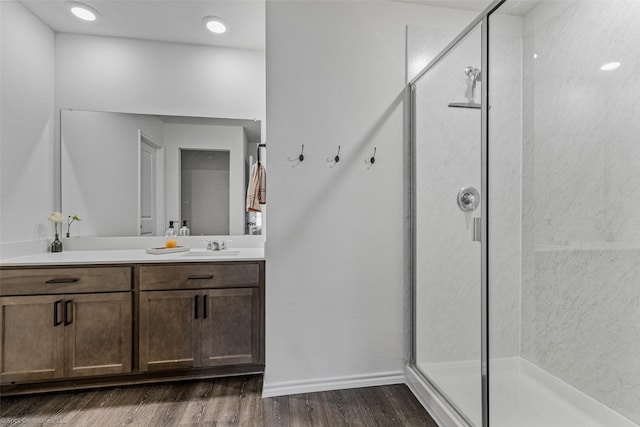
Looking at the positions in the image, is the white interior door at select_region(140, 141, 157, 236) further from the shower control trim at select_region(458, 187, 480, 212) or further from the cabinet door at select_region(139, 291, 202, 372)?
the shower control trim at select_region(458, 187, 480, 212)

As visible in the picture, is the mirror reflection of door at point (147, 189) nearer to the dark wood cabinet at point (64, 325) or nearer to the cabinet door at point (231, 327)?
the dark wood cabinet at point (64, 325)

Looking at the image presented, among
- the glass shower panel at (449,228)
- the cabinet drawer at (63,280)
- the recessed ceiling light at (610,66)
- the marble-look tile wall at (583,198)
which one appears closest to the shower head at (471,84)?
the glass shower panel at (449,228)

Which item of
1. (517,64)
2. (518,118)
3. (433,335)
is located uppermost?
(517,64)

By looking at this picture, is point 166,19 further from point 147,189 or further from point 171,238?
point 171,238

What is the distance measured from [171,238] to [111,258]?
0.51 m

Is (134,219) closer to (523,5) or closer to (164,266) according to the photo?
(164,266)

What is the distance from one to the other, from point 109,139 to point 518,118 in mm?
2837

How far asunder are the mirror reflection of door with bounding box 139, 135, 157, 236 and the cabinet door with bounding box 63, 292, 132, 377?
2.29ft

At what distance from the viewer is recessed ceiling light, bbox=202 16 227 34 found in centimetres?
231

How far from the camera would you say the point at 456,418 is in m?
1.64

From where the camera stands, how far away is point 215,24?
2365mm

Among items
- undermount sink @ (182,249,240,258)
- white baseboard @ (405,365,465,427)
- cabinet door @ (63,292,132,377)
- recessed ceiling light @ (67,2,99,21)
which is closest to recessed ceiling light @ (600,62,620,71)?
white baseboard @ (405,365,465,427)

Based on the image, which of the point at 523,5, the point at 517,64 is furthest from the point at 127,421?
the point at 523,5

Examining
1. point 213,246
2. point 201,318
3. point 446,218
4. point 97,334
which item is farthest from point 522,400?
point 97,334
